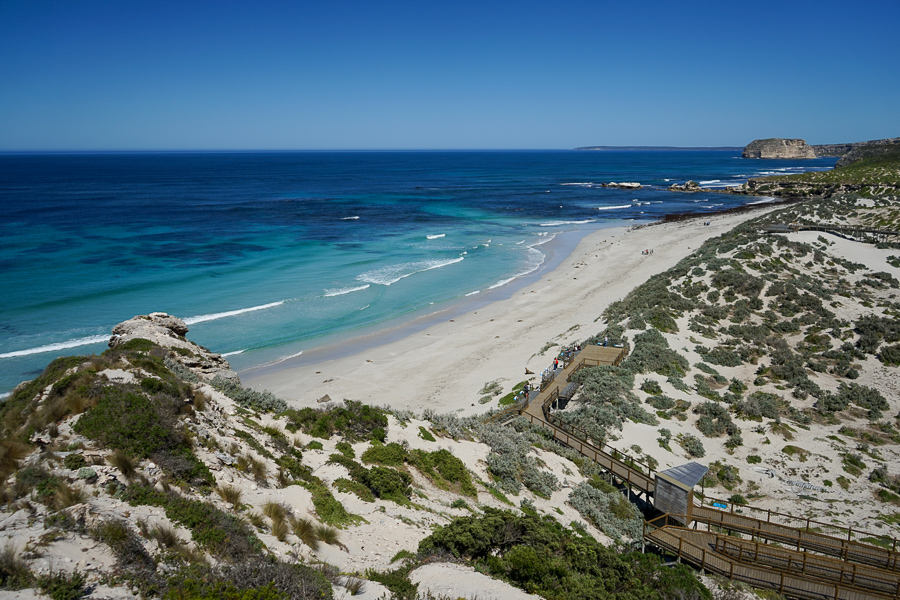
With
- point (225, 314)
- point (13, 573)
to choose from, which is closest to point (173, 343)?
point (13, 573)

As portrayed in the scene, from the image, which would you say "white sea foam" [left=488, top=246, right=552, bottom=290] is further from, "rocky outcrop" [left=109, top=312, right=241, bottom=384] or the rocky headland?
"rocky outcrop" [left=109, top=312, right=241, bottom=384]

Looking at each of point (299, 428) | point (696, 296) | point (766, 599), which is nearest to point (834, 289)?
point (696, 296)

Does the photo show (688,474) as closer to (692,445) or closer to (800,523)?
(800,523)

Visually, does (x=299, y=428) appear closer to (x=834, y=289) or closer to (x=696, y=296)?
(x=696, y=296)

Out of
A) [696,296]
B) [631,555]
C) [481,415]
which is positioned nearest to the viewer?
[631,555]

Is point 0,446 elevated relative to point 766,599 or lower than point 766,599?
elevated

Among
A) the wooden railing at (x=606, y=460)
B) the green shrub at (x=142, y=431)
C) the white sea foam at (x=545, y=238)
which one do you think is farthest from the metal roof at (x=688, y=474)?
the white sea foam at (x=545, y=238)
